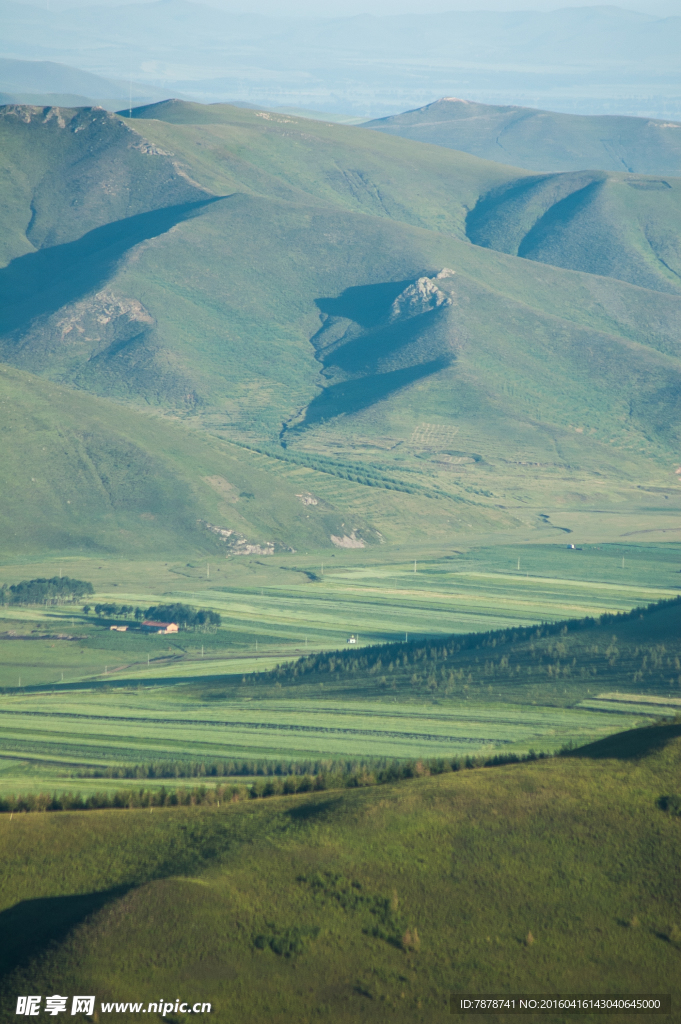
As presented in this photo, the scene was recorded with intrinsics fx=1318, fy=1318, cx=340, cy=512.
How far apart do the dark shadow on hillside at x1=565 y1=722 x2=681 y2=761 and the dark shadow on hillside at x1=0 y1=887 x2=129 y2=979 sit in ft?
73.9

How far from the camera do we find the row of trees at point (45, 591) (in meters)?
178

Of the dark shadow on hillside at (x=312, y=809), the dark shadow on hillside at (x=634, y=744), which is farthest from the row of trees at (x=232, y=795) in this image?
the dark shadow on hillside at (x=634, y=744)

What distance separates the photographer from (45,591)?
180375 millimetres

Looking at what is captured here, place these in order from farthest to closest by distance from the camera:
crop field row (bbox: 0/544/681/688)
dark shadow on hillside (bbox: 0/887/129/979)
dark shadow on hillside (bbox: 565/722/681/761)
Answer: crop field row (bbox: 0/544/681/688)
dark shadow on hillside (bbox: 565/722/681/761)
dark shadow on hillside (bbox: 0/887/129/979)

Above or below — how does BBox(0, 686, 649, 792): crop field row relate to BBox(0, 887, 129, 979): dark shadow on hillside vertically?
below

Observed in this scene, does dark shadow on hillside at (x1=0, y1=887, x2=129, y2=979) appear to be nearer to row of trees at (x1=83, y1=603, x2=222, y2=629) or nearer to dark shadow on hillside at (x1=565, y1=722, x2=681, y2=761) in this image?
dark shadow on hillside at (x1=565, y1=722, x2=681, y2=761)

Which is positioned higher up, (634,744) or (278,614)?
(634,744)

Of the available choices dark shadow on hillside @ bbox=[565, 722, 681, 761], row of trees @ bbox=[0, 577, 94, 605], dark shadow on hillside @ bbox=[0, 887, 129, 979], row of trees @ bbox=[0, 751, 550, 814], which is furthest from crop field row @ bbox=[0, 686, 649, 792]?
row of trees @ bbox=[0, 577, 94, 605]

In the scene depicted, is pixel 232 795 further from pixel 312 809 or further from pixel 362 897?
pixel 362 897

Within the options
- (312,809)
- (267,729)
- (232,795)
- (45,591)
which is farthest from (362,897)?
(45,591)

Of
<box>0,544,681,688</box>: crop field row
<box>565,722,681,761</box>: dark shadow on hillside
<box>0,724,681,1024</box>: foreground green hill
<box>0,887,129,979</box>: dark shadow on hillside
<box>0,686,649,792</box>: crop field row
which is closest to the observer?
<box>0,724,681,1024</box>: foreground green hill

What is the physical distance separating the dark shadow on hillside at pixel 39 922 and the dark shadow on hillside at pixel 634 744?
22.5 meters

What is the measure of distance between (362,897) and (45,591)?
469 ft

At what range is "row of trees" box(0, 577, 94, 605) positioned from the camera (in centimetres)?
17788
